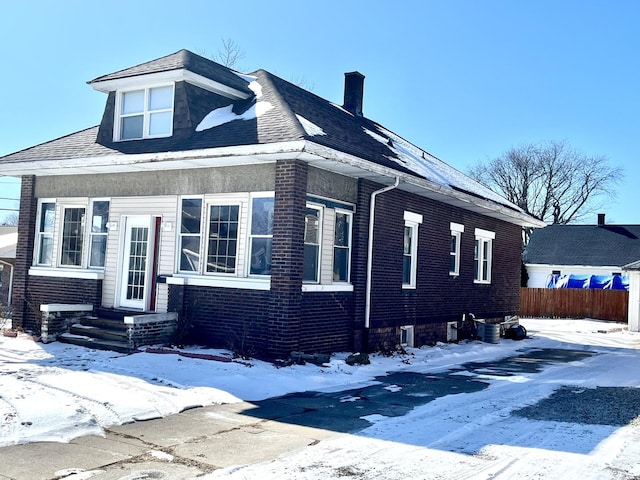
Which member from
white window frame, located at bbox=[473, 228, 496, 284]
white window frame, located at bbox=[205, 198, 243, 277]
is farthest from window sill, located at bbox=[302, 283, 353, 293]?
white window frame, located at bbox=[473, 228, 496, 284]

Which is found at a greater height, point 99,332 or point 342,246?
point 342,246

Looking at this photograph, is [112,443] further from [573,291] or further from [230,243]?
[573,291]

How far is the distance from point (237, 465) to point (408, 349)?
10.0 meters

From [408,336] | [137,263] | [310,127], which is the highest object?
[310,127]

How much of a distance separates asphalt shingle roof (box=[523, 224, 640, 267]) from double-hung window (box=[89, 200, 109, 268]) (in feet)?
110

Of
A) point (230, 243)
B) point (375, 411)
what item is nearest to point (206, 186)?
point (230, 243)

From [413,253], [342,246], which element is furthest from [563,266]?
[342,246]

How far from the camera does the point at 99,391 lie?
28.0 ft

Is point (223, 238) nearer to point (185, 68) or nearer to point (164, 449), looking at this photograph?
point (185, 68)

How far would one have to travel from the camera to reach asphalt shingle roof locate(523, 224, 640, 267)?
134ft

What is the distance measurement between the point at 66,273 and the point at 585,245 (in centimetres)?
3654

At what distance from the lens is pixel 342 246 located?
44.2ft

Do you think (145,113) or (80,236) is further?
(80,236)

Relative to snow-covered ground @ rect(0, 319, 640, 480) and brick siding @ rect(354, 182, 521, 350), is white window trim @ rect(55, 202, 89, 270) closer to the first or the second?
snow-covered ground @ rect(0, 319, 640, 480)
